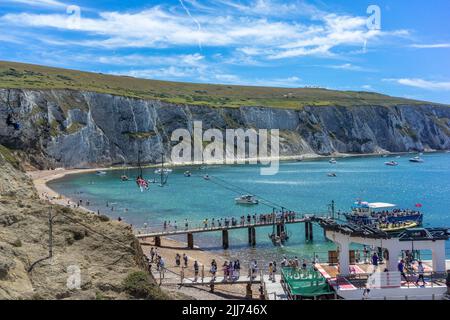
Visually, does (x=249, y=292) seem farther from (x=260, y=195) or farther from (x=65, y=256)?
(x=260, y=195)

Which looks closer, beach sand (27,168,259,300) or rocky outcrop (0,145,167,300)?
rocky outcrop (0,145,167,300)

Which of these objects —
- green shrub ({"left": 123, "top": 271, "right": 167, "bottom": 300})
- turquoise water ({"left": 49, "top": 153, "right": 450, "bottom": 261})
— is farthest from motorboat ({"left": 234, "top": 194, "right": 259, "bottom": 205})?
green shrub ({"left": 123, "top": 271, "right": 167, "bottom": 300})

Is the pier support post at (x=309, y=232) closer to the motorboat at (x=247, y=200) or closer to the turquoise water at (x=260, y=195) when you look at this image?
the turquoise water at (x=260, y=195)

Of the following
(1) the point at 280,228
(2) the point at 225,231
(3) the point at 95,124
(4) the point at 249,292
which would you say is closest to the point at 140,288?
(4) the point at 249,292

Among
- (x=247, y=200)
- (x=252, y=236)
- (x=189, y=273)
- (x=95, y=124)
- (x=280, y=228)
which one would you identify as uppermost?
(x=95, y=124)

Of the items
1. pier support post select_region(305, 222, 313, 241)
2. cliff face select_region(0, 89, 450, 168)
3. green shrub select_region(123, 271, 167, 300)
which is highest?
cliff face select_region(0, 89, 450, 168)

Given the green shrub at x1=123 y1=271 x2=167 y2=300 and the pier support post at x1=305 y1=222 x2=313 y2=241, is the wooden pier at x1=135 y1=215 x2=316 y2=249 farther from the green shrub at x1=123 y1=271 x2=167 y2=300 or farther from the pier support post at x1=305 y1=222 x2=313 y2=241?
the green shrub at x1=123 y1=271 x2=167 y2=300

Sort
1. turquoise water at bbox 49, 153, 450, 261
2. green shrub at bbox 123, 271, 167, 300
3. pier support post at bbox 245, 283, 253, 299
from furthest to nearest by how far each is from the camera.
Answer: turquoise water at bbox 49, 153, 450, 261
pier support post at bbox 245, 283, 253, 299
green shrub at bbox 123, 271, 167, 300

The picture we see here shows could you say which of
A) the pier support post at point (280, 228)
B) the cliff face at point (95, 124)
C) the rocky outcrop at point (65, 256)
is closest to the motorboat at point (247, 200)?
the pier support post at point (280, 228)

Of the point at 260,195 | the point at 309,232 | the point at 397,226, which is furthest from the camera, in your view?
the point at 260,195
